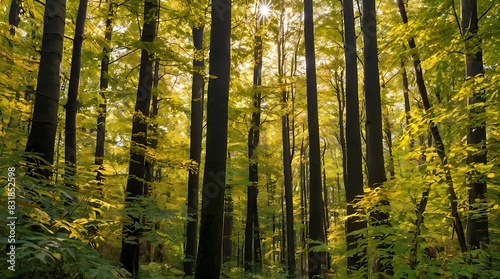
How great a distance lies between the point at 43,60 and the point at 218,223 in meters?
3.25

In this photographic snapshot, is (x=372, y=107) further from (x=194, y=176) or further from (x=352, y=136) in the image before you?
(x=194, y=176)

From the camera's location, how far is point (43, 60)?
4.13 metres

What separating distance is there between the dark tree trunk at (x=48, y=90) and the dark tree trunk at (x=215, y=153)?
6.89 ft

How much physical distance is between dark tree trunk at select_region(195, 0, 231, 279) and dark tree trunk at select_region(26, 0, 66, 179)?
210 centimetres

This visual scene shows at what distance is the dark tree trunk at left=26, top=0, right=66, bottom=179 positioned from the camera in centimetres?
391

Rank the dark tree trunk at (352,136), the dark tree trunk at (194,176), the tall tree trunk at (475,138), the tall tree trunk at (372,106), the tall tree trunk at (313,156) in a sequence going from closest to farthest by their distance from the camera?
the tall tree trunk at (475,138)
the tall tree trunk at (372,106)
the dark tree trunk at (352,136)
the tall tree trunk at (313,156)
the dark tree trunk at (194,176)

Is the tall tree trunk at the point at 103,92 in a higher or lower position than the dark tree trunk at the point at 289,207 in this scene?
higher

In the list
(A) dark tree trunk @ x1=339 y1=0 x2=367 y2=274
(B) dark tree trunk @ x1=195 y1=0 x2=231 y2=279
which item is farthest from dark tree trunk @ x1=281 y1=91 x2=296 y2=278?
(B) dark tree trunk @ x1=195 y1=0 x2=231 y2=279

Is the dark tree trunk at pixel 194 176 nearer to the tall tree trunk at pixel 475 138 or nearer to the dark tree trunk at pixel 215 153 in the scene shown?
the dark tree trunk at pixel 215 153

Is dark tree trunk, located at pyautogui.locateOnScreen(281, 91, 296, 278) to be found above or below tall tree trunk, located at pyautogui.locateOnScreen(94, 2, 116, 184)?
below

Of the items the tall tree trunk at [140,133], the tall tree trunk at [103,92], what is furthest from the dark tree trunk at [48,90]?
the tall tree trunk at [103,92]

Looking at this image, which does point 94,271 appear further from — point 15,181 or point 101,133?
point 101,133

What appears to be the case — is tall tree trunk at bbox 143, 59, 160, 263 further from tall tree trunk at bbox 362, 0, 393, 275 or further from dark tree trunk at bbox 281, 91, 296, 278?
dark tree trunk at bbox 281, 91, 296, 278

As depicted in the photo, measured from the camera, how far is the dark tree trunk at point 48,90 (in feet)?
12.8
